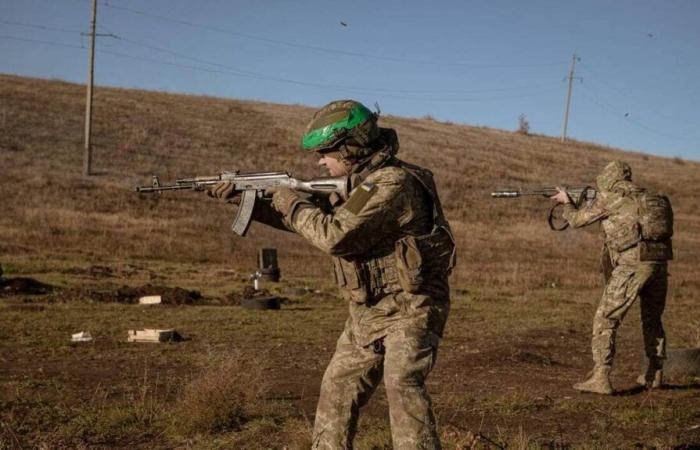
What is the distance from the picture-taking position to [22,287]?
1511 centimetres

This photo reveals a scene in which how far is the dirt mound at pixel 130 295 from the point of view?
1478cm

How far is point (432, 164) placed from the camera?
45.5 m

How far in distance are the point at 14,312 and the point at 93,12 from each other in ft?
69.3

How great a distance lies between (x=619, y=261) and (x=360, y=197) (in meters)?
4.99

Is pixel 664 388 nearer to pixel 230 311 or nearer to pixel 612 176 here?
pixel 612 176

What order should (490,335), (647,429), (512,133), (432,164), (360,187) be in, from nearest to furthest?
(360,187)
(647,429)
(490,335)
(432,164)
(512,133)

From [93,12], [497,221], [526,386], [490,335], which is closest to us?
[526,386]

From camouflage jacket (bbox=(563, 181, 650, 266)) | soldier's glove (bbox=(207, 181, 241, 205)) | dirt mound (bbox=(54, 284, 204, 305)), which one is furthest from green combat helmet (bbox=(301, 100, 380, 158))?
dirt mound (bbox=(54, 284, 204, 305))

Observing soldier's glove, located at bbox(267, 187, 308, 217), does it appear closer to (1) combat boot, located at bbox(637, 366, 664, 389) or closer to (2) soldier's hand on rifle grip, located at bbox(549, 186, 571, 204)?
(2) soldier's hand on rifle grip, located at bbox(549, 186, 571, 204)

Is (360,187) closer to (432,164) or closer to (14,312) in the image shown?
(14,312)

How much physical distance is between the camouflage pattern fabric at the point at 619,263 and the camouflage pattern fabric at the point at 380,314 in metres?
4.29

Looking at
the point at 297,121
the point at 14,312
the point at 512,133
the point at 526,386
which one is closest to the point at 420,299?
the point at 526,386

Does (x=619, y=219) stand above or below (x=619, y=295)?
above

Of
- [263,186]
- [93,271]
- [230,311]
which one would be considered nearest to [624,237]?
[263,186]
